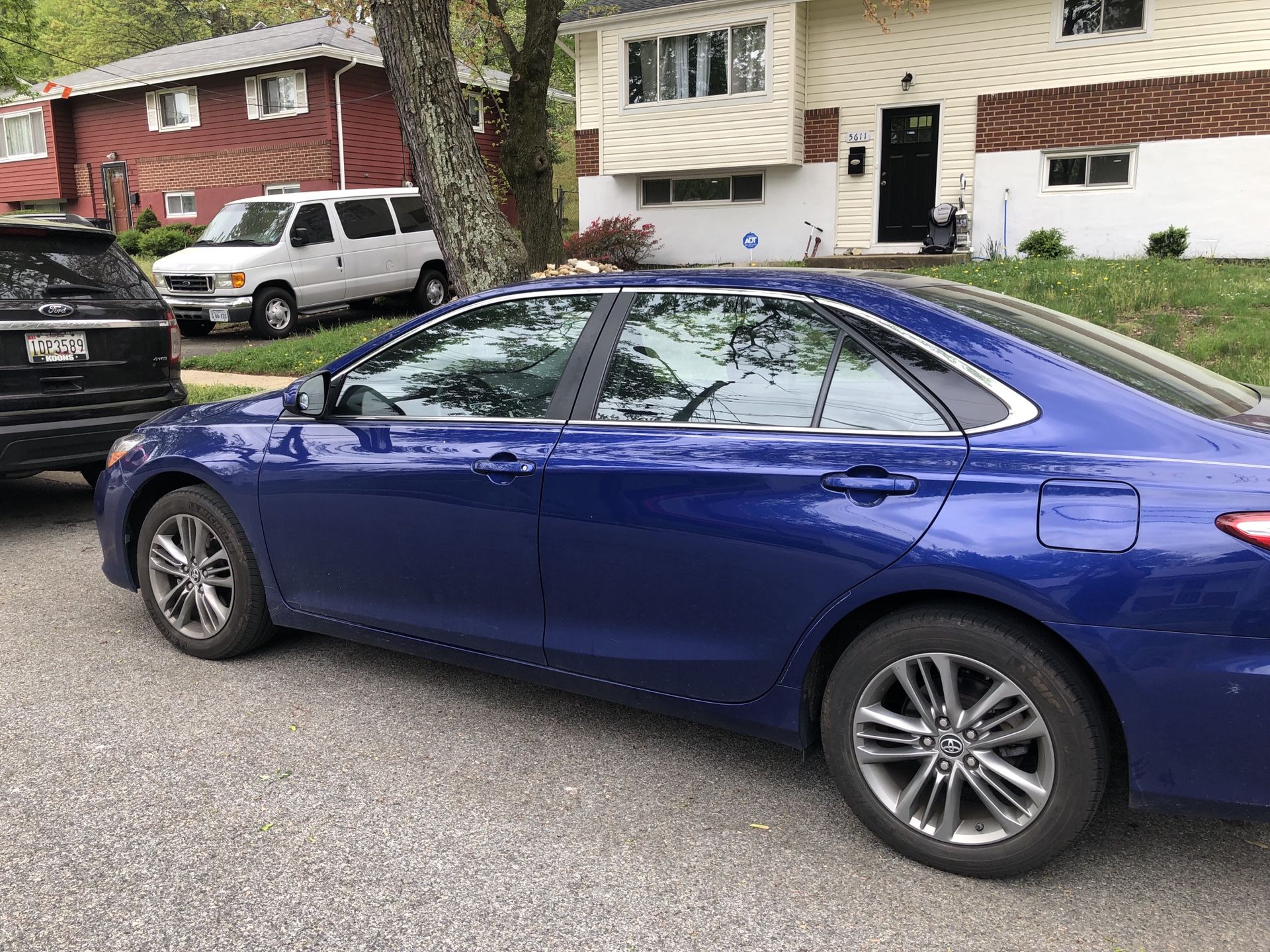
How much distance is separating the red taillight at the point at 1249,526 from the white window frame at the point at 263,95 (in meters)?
26.6

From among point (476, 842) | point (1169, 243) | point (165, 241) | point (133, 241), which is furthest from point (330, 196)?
point (476, 842)

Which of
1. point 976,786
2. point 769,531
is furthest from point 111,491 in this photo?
point 976,786

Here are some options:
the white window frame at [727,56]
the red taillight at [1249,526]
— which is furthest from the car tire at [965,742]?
the white window frame at [727,56]

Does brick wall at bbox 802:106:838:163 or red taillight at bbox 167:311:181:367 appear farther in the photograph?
brick wall at bbox 802:106:838:163

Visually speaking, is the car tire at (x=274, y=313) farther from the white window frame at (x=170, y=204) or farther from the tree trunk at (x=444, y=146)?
the white window frame at (x=170, y=204)

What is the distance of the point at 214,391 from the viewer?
1038 centimetres

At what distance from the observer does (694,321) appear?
3.41 m

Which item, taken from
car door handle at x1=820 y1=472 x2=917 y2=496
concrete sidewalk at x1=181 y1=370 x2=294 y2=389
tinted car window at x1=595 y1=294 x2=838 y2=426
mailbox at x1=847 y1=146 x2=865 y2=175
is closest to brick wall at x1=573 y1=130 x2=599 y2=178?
mailbox at x1=847 y1=146 x2=865 y2=175

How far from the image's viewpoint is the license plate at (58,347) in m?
6.07

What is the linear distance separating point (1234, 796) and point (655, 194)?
19.6 m

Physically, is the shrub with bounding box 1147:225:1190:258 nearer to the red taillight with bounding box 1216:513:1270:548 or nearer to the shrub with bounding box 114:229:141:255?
the red taillight with bounding box 1216:513:1270:548

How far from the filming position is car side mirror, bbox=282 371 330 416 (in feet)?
13.5

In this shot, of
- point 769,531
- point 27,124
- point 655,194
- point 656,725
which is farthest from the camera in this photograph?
point 27,124

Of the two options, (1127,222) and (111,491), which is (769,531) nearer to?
(111,491)
